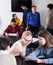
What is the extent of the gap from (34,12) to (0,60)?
5632 mm

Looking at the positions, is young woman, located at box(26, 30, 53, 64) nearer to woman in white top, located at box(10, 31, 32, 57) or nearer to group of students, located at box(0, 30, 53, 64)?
group of students, located at box(0, 30, 53, 64)

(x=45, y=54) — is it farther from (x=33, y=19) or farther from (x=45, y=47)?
(x=33, y=19)

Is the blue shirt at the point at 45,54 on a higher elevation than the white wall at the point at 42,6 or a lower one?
lower

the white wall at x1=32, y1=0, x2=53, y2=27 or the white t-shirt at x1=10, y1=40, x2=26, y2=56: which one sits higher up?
the white wall at x1=32, y1=0, x2=53, y2=27

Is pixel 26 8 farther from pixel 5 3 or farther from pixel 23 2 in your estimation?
pixel 5 3

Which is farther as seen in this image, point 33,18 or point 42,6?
point 42,6

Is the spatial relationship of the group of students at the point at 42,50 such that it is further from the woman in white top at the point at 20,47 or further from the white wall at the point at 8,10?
the white wall at the point at 8,10

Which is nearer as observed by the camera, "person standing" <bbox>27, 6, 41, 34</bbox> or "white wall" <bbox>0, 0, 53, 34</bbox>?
"person standing" <bbox>27, 6, 41, 34</bbox>

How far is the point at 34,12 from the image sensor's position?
7547 mm

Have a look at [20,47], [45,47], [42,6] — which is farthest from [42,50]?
[42,6]

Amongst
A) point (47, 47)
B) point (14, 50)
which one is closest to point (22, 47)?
point (14, 50)

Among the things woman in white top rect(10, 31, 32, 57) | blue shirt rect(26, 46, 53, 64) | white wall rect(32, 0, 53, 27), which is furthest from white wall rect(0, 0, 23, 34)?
blue shirt rect(26, 46, 53, 64)

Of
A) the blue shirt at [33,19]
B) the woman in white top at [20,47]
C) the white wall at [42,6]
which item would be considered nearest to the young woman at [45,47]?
the woman in white top at [20,47]

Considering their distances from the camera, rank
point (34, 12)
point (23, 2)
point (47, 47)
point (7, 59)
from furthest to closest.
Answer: point (23, 2) < point (34, 12) < point (47, 47) < point (7, 59)
